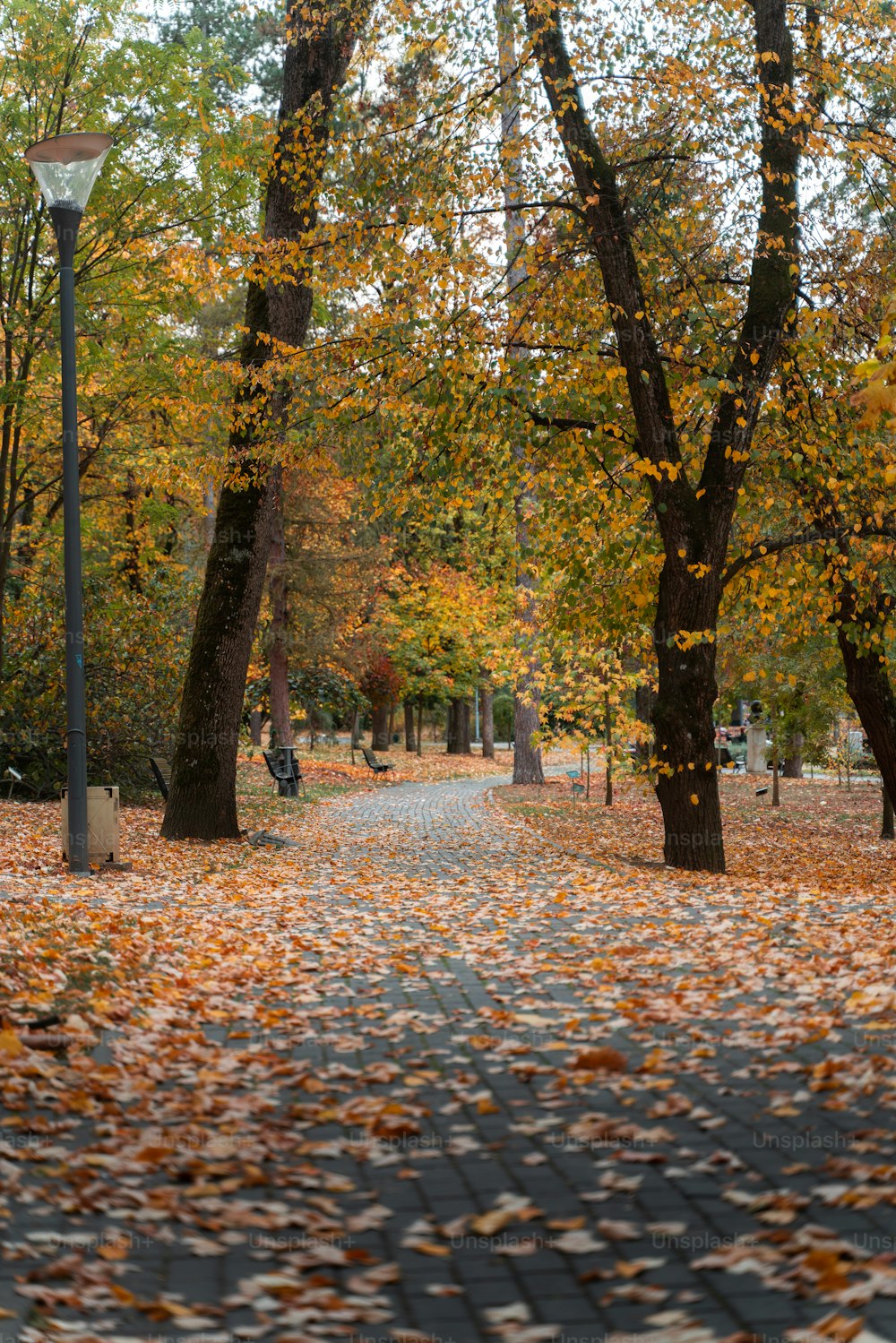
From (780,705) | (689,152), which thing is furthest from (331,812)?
(689,152)

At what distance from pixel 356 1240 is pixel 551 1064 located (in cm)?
175

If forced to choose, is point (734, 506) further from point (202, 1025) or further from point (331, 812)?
point (331, 812)

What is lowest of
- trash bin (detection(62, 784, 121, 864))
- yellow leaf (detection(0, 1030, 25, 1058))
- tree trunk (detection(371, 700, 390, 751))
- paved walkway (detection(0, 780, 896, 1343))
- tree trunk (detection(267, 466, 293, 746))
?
paved walkway (detection(0, 780, 896, 1343))

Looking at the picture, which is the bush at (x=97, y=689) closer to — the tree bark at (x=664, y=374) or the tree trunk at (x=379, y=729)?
the tree bark at (x=664, y=374)

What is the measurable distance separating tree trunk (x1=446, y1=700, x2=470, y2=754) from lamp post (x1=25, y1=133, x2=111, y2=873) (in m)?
34.7

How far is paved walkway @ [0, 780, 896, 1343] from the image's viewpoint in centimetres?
329

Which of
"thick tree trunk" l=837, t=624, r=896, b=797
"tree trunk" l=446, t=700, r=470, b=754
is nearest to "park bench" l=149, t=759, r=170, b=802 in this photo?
"thick tree trunk" l=837, t=624, r=896, b=797

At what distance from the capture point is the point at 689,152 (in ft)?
38.1

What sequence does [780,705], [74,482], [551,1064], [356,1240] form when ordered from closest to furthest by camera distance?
[356,1240] → [551,1064] → [74,482] → [780,705]

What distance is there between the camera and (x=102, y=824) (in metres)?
11.7

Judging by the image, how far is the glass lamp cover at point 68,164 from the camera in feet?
34.9

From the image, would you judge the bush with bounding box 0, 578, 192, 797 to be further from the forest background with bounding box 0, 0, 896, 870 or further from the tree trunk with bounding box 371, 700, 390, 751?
the tree trunk with bounding box 371, 700, 390, 751

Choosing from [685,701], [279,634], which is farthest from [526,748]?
[685,701]

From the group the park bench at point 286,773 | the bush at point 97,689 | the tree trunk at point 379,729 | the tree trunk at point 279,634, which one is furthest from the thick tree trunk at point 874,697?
the tree trunk at point 379,729
